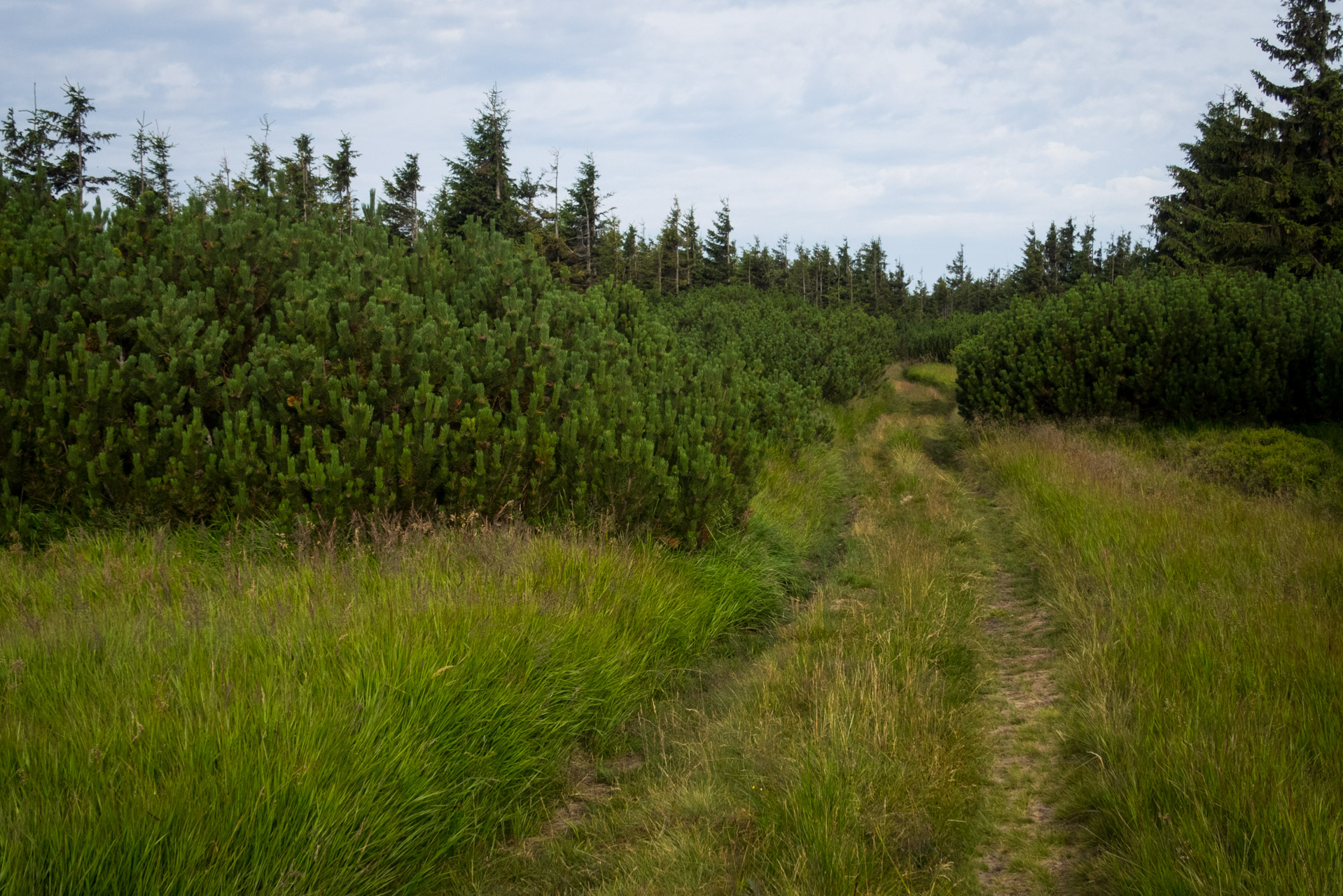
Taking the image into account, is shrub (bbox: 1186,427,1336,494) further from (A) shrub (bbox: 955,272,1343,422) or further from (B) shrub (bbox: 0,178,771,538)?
(B) shrub (bbox: 0,178,771,538)

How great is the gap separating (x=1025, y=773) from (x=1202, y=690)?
1036mm

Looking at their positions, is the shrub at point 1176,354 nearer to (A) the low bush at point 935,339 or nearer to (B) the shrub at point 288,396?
(B) the shrub at point 288,396

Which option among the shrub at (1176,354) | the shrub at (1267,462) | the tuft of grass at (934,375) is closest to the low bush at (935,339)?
the tuft of grass at (934,375)

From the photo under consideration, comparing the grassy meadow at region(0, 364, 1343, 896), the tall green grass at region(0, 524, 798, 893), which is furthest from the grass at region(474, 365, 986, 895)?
the tall green grass at region(0, 524, 798, 893)

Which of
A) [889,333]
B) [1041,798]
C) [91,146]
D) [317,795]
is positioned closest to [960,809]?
[1041,798]

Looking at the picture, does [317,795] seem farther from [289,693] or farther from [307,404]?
[307,404]

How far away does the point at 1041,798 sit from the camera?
3598 mm

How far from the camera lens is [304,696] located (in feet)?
10.2

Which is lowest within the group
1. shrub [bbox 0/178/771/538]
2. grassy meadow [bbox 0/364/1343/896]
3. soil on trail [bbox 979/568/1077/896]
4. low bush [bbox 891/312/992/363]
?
soil on trail [bbox 979/568/1077/896]

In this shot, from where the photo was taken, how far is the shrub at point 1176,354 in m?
12.2

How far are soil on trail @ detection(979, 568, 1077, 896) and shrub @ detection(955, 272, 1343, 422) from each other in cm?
928

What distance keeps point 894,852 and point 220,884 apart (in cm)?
255

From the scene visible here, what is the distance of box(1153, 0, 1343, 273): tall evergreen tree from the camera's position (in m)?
23.2

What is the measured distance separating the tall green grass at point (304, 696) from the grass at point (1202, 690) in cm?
266
